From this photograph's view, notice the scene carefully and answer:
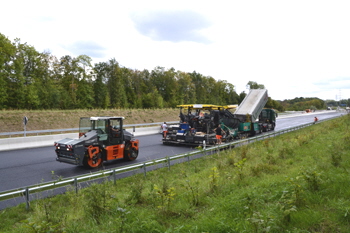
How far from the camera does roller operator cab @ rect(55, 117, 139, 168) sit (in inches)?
413

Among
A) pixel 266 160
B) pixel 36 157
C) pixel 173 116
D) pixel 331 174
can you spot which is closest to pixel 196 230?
pixel 331 174

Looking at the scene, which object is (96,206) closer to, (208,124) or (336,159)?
(336,159)

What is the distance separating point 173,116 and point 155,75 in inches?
1473

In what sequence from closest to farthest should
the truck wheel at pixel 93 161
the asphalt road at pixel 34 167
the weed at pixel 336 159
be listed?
the weed at pixel 336 159, the asphalt road at pixel 34 167, the truck wheel at pixel 93 161

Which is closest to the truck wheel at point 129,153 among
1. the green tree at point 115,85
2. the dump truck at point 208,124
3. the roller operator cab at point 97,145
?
the roller operator cab at point 97,145

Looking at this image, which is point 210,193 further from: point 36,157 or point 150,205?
point 36,157

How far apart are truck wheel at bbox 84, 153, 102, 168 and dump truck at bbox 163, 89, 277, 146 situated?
645 centimetres

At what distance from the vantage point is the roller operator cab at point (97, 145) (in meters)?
10.5

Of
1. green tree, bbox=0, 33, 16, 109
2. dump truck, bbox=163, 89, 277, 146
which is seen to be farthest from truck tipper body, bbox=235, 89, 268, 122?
green tree, bbox=0, 33, 16, 109

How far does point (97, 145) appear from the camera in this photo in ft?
36.8

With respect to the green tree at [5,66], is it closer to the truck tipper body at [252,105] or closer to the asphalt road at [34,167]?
the asphalt road at [34,167]

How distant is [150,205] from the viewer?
600 centimetres

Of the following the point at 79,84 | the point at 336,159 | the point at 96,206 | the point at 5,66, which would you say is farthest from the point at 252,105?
the point at 79,84

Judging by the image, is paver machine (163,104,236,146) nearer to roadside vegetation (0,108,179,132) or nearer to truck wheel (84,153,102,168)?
truck wheel (84,153,102,168)
